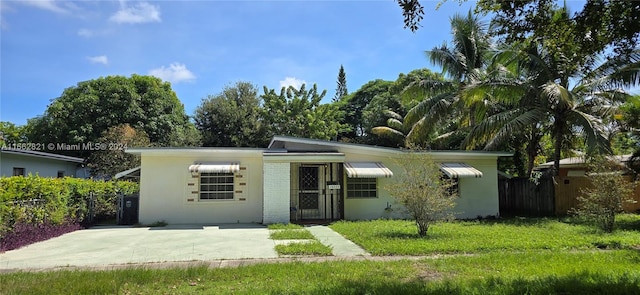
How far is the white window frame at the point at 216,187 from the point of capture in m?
14.9

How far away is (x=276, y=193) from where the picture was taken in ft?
46.2

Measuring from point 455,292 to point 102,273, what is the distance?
5.46 m

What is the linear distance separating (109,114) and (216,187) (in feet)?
63.6

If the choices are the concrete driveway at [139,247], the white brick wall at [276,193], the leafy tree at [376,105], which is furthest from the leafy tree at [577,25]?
the leafy tree at [376,105]

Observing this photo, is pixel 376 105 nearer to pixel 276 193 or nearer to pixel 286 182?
pixel 286 182

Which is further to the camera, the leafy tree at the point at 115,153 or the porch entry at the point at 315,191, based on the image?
the leafy tree at the point at 115,153

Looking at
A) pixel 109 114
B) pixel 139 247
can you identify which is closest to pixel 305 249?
pixel 139 247

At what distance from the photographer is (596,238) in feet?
32.4

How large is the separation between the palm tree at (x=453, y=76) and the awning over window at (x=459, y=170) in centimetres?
491

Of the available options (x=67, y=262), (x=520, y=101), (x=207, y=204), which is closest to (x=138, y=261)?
(x=67, y=262)

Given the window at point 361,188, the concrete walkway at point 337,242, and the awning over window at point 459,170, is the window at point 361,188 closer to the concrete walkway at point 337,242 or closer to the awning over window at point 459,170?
the awning over window at point 459,170

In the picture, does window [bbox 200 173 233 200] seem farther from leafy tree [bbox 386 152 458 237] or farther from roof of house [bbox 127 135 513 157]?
leafy tree [bbox 386 152 458 237]

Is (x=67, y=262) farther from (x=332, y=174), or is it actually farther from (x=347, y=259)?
(x=332, y=174)

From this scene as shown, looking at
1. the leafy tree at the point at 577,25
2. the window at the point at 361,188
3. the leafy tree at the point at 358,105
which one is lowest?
the window at the point at 361,188
